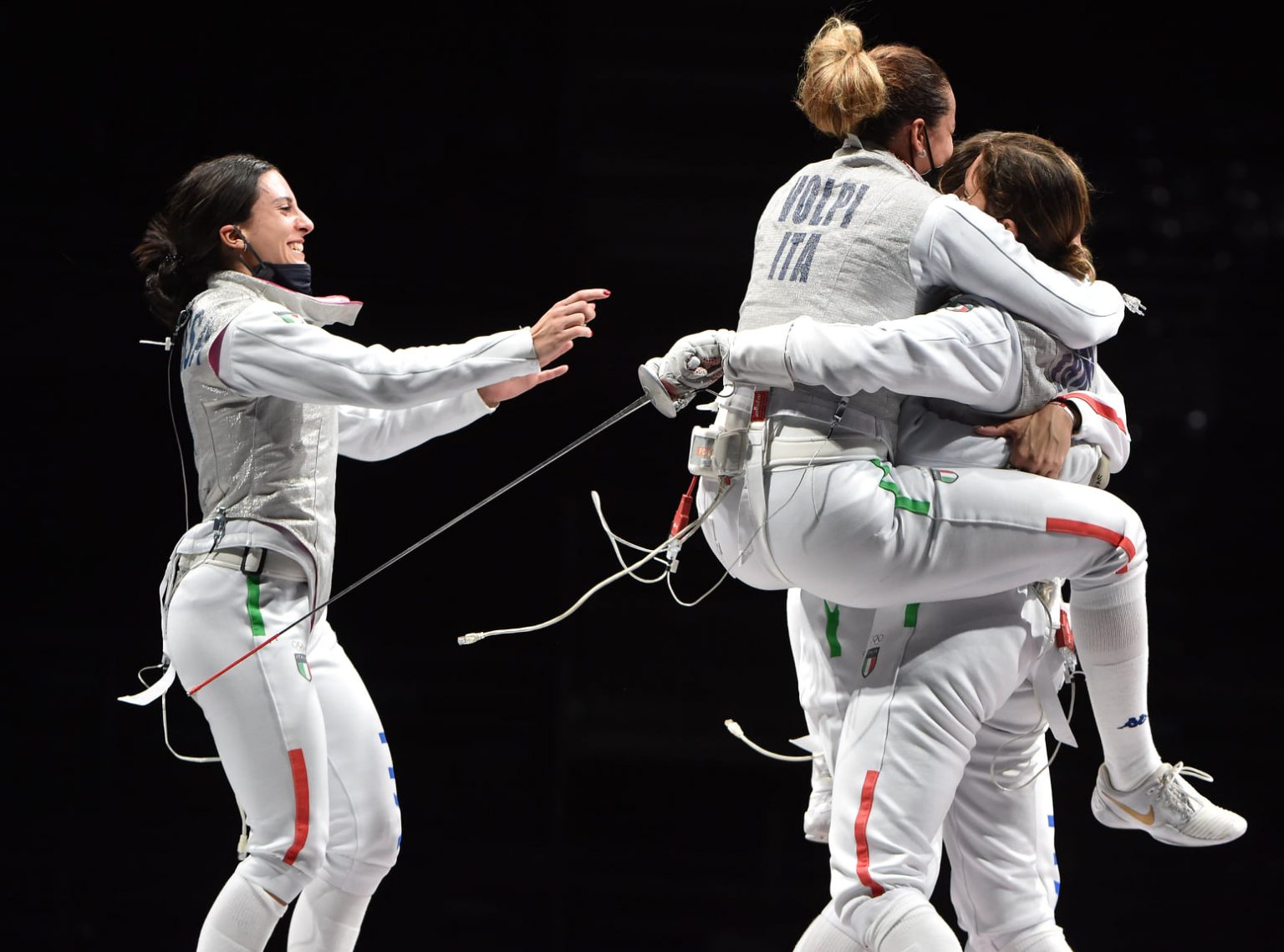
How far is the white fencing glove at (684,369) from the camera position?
6.61ft

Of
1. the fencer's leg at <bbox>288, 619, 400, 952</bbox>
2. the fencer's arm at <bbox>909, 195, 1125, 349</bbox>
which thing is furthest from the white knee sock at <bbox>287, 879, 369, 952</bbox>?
the fencer's arm at <bbox>909, 195, 1125, 349</bbox>

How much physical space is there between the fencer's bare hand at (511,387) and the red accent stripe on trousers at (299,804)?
704mm

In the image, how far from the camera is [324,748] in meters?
2.24

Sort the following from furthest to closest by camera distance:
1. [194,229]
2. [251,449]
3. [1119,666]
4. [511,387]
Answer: [511,387] < [194,229] < [251,449] < [1119,666]

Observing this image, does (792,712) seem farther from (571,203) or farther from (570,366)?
(571,203)

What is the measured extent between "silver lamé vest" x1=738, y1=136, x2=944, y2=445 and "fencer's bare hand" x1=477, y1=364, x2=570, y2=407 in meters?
0.48

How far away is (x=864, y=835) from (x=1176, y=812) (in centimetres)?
51

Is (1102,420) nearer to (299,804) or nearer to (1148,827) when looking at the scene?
(1148,827)

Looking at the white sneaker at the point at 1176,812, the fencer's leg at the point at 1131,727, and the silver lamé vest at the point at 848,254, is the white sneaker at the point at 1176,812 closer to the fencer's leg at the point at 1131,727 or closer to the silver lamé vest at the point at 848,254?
the fencer's leg at the point at 1131,727

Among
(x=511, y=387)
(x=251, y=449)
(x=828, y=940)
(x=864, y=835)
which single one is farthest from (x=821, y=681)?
(x=251, y=449)

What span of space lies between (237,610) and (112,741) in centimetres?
151

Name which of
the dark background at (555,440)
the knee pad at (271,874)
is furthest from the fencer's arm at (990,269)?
the dark background at (555,440)

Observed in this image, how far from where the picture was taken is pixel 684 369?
202cm

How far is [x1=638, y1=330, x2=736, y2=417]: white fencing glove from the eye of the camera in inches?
79.3
